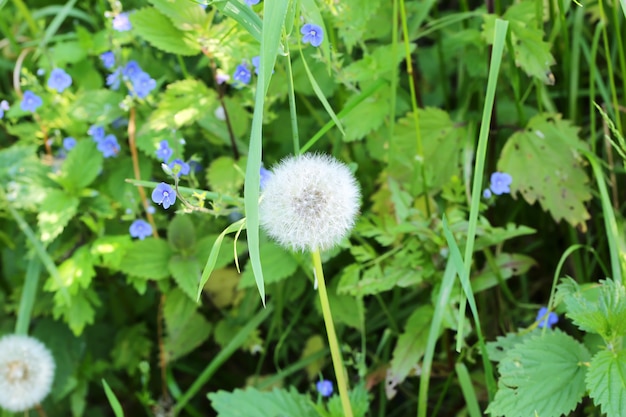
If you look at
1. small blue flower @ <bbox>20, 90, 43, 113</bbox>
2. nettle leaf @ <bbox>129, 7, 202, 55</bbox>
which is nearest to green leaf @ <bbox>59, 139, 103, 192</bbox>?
small blue flower @ <bbox>20, 90, 43, 113</bbox>

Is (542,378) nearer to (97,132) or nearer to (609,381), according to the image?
(609,381)

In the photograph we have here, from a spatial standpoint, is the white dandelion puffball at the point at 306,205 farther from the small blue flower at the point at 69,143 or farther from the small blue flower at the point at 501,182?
the small blue flower at the point at 69,143

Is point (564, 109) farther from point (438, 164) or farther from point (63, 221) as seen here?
point (63, 221)

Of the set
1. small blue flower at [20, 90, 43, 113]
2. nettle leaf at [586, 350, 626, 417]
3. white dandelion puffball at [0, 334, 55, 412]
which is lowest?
white dandelion puffball at [0, 334, 55, 412]

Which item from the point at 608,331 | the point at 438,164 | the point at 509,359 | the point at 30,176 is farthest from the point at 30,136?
the point at 608,331

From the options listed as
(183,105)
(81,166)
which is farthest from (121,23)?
(81,166)

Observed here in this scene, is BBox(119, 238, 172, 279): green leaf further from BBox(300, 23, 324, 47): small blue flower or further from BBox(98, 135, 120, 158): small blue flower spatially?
BBox(300, 23, 324, 47): small blue flower

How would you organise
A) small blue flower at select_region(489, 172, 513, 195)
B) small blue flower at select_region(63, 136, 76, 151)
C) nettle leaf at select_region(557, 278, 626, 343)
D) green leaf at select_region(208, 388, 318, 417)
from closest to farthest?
nettle leaf at select_region(557, 278, 626, 343)
green leaf at select_region(208, 388, 318, 417)
small blue flower at select_region(489, 172, 513, 195)
small blue flower at select_region(63, 136, 76, 151)
